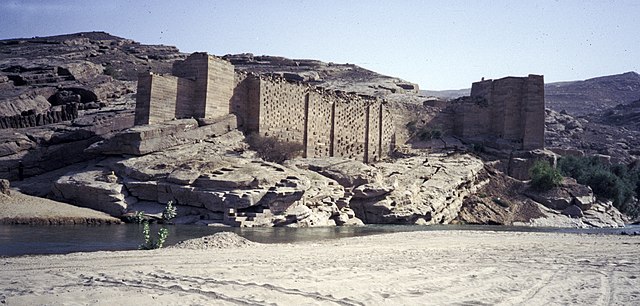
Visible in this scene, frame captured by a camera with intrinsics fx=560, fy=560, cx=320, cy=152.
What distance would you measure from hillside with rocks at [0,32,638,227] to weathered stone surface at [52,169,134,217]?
1.4 inches

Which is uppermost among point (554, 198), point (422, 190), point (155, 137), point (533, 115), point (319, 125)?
point (533, 115)

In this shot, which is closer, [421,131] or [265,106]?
[265,106]

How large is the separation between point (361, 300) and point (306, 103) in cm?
2093

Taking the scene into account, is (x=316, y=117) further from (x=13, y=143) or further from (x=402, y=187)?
(x=13, y=143)

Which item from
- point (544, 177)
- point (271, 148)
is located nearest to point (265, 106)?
point (271, 148)

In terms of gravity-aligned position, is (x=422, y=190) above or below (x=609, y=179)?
below

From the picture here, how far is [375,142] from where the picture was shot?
30453 millimetres

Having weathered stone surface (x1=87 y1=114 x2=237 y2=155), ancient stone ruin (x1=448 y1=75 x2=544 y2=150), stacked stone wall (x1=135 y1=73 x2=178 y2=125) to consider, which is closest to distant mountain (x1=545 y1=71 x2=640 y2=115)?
ancient stone ruin (x1=448 y1=75 x2=544 y2=150)

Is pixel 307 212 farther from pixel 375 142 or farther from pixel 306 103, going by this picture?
pixel 375 142

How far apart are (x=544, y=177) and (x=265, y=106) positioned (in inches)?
580

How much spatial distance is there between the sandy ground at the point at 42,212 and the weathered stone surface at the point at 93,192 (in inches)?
17.9

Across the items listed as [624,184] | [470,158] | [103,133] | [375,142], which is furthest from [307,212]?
[624,184]

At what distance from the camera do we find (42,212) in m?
17.0

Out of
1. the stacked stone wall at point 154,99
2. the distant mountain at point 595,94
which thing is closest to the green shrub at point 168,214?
the stacked stone wall at point 154,99
